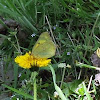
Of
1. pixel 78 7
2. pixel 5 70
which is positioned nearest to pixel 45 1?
pixel 78 7

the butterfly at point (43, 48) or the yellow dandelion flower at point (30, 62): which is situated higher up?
the butterfly at point (43, 48)

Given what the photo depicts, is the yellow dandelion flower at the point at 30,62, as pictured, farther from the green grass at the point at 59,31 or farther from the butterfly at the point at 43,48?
the green grass at the point at 59,31

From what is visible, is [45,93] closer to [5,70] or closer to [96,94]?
[96,94]

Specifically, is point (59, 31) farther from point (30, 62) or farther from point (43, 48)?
point (30, 62)

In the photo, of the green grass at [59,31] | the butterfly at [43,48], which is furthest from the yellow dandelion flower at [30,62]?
the green grass at [59,31]

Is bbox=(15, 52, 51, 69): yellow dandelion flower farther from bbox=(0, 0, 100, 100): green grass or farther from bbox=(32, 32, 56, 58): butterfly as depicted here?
bbox=(0, 0, 100, 100): green grass

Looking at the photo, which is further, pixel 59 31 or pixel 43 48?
pixel 59 31

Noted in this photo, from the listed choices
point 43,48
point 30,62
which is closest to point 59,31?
point 43,48

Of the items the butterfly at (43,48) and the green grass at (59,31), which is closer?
the butterfly at (43,48)

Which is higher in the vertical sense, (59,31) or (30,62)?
(59,31)
